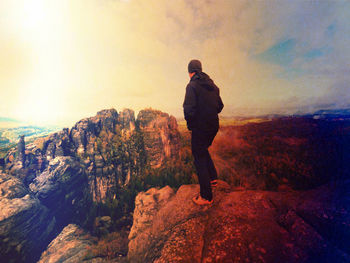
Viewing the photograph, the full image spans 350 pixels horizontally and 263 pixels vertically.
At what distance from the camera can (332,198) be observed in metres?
2.02

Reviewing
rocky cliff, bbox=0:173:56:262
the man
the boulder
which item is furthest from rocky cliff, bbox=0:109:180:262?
the man

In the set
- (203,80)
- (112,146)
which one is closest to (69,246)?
(112,146)

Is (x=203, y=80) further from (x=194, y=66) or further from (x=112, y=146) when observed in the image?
(x=112, y=146)

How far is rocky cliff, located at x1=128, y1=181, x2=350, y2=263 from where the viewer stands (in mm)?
1548

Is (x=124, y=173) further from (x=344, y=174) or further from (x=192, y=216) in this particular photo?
(x=344, y=174)

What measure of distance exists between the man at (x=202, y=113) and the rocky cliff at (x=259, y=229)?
450 mm

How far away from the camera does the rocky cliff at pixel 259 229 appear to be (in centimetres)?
155

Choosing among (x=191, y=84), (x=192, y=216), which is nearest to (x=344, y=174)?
(x=192, y=216)

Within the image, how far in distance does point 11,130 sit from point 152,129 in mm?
4384

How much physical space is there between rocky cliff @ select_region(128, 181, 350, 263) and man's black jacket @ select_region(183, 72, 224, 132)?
1.42m

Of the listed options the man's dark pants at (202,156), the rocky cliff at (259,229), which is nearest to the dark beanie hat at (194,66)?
the man's dark pants at (202,156)

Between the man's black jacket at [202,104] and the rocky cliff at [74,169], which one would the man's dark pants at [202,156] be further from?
the rocky cliff at [74,169]

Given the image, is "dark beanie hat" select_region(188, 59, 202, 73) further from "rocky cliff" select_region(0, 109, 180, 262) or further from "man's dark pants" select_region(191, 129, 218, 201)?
"rocky cliff" select_region(0, 109, 180, 262)

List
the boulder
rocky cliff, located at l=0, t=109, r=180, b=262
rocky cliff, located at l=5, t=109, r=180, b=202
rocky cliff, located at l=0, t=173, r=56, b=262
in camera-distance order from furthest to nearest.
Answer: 1. rocky cliff, located at l=5, t=109, r=180, b=202
2. rocky cliff, located at l=0, t=109, r=180, b=262
3. the boulder
4. rocky cliff, located at l=0, t=173, r=56, b=262
